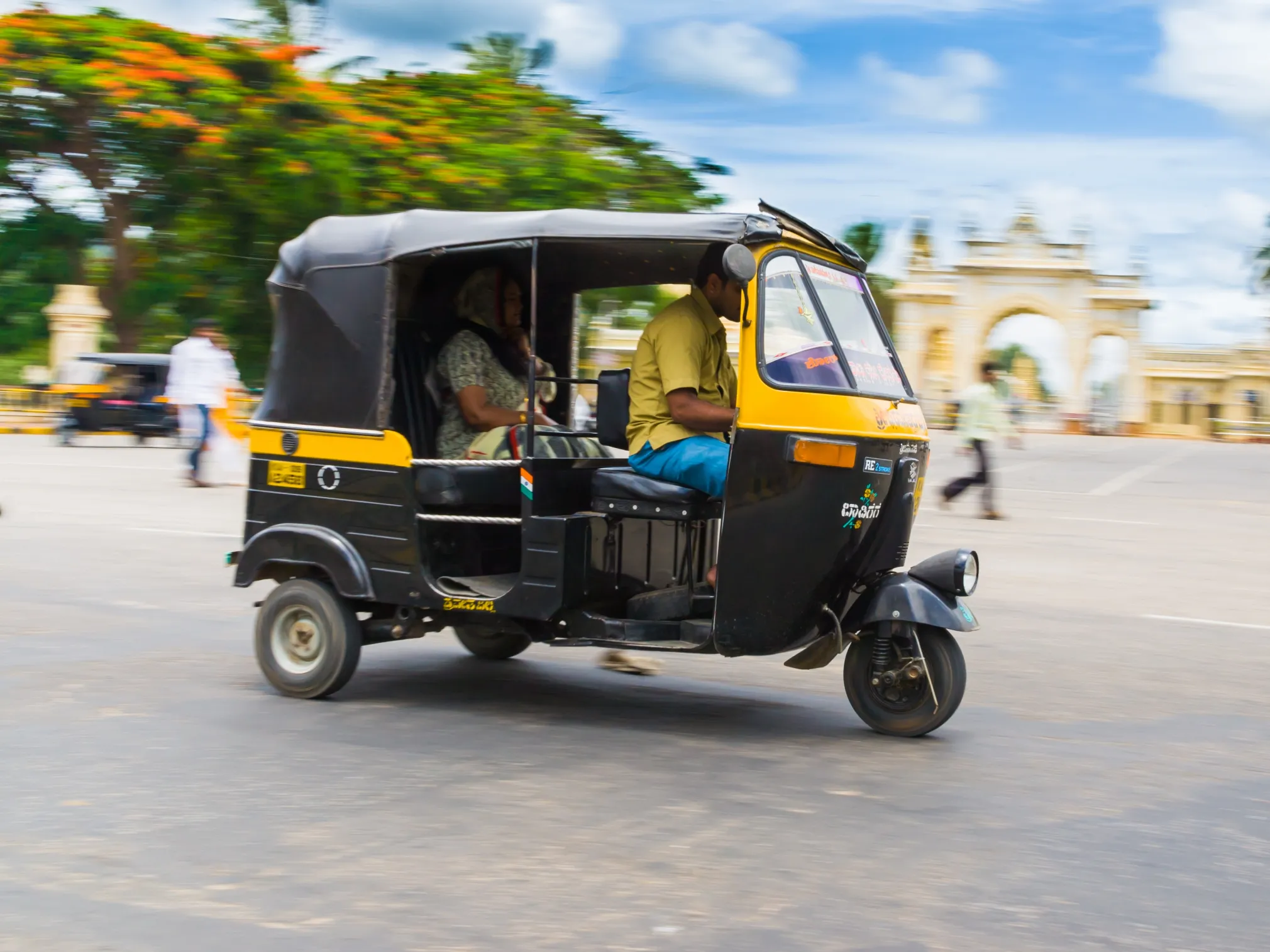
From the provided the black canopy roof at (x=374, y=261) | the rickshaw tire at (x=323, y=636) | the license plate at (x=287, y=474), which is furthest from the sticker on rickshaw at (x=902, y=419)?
the license plate at (x=287, y=474)

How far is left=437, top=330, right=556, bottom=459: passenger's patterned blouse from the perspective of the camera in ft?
21.1

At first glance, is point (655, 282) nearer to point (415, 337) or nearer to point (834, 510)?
point (415, 337)

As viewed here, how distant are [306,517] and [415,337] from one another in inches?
37.9

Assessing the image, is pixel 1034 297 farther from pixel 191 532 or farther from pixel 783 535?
pixel 783 535

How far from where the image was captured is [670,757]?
5.32m

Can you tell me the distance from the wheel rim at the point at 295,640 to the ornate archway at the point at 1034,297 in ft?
201

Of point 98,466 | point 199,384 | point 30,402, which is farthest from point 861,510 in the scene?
point 30,402

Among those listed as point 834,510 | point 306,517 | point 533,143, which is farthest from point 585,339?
point 533,143

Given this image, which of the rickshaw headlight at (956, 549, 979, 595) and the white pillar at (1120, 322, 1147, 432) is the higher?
the white pillar at (1120, 322, 1147, 432)

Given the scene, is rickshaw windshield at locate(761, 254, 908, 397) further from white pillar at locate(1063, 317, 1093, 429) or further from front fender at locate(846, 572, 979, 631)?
white pillar at locate(1063, 317, 1093, 429)

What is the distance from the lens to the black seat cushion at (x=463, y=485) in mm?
6074

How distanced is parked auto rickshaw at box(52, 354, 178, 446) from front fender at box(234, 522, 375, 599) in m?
19.4

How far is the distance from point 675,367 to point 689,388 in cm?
12

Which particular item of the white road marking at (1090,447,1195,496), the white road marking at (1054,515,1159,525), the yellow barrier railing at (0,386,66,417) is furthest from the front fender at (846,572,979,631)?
the yellow barrier railing at (0,386,66,417)
